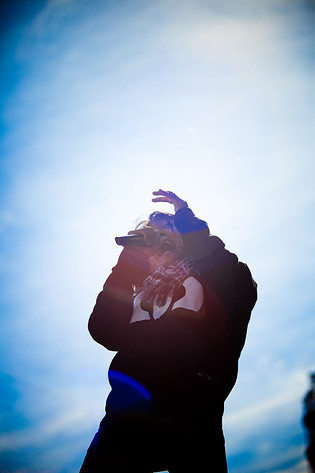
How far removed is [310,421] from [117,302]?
2207 millimetres

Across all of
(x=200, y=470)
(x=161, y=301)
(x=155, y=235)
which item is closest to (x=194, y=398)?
(x=200, y=470)

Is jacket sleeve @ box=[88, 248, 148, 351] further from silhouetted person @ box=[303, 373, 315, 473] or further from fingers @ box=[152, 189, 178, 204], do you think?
silhouetted person @ box=[303, 373, 315, 473]

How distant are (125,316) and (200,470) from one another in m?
1.28

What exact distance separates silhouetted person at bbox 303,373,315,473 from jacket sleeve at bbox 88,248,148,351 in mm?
2027

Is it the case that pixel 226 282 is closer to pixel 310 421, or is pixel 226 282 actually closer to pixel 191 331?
pixel 191 331

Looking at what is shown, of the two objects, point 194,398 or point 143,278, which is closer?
point 194,398

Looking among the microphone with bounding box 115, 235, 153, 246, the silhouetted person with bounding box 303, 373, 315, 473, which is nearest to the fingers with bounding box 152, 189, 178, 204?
the microphone with bounding box 115, 235, 153, 246

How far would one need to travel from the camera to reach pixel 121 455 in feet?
6.37

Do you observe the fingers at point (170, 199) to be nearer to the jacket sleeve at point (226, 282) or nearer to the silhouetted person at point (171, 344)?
the silhouetted person at point (171, 344)

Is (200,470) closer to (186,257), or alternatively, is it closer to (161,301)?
(161,301)

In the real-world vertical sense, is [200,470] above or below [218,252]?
below

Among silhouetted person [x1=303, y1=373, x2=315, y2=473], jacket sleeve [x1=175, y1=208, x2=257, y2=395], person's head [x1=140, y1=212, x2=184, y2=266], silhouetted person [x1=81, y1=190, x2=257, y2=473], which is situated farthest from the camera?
person's head [x1=140, y1=212, x2=184, y2=266]

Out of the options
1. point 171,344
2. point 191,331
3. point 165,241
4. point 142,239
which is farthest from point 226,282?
point 142,239

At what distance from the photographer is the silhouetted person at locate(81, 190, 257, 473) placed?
1.98 m
